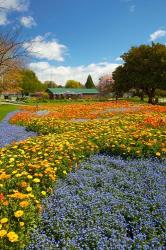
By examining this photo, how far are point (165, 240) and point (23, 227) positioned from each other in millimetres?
2050

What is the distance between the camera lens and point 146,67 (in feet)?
160

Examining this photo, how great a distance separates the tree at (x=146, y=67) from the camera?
47125 millimetres

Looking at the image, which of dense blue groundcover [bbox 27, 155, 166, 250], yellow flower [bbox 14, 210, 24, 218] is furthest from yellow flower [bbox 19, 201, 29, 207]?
dense blue groundcover [bbox 27, 155, 166, 250]

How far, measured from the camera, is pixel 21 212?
14.3ft

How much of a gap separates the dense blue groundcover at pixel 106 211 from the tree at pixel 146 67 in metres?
41.7

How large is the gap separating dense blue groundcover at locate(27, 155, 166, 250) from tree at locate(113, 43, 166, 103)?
41.7m

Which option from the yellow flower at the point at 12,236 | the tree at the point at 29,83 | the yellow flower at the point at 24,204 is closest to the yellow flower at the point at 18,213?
the yellow flower at the point at 24,204

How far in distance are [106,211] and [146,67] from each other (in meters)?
45.8

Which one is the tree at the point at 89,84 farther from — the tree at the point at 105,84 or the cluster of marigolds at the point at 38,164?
the cluster of marigolds at the point at 38,164

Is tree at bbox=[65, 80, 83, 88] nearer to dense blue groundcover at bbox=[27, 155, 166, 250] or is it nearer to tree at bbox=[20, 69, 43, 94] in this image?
tree at bbox=[20, 69, 43, 94]

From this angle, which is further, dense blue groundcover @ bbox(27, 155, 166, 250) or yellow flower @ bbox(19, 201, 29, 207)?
yellow flower @ bbox(19, 201, 29, 207)

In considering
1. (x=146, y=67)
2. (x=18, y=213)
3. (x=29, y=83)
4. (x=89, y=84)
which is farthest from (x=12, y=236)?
(x=89, y=84)

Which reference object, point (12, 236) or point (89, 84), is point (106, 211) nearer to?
point (12, 236)

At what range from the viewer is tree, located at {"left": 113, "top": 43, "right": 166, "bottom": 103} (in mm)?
47125
